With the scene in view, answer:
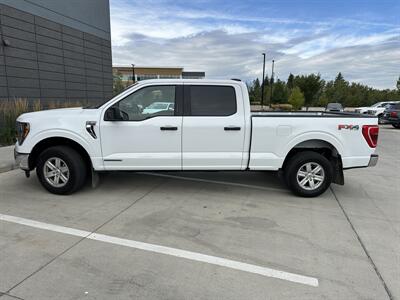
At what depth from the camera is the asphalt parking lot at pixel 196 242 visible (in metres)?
2.77

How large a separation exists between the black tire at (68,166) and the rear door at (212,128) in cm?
176

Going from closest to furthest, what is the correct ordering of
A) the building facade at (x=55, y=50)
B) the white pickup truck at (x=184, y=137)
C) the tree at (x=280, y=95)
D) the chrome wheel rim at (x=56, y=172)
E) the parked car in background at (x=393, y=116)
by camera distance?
1. the white pickup truck at (x=184, y=137)
2. the chrome wheel rim at (x=56, y=172)
3. the building facade at (x=55, y=50)
4. the parked car in background at (x=393, y=116)
5. the tree at (x=280, y=95)

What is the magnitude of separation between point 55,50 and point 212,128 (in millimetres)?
12297

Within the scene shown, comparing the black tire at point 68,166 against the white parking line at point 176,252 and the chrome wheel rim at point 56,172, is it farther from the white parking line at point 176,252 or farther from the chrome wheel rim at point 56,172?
the white parking line at point 176,252

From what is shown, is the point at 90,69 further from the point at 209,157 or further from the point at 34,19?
the point at 209,157

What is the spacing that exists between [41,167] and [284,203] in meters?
4.14

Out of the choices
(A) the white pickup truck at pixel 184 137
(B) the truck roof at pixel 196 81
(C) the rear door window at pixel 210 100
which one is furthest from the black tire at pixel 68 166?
(C) the rear door window at pixel 210 100

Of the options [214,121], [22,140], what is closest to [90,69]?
[22,140]

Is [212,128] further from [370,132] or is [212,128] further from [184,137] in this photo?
[370,132]

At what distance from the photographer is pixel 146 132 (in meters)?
4.92

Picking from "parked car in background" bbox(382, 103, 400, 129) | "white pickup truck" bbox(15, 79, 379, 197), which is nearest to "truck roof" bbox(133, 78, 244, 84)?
"white pickup truck" bbox(15, 79, 379, 197)

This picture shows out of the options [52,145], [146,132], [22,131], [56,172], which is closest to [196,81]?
[146,132]

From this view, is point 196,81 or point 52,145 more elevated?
point 196,81

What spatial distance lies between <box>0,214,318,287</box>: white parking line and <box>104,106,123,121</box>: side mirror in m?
1.82
